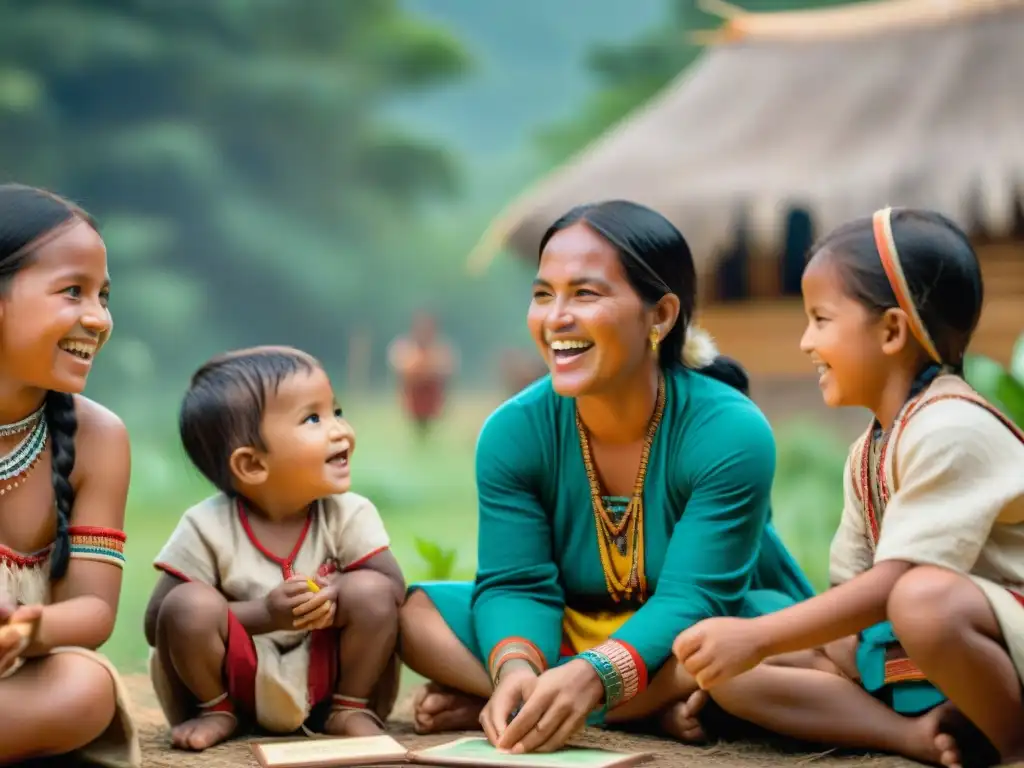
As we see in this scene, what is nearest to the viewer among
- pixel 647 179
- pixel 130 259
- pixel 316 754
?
pixel 316 754

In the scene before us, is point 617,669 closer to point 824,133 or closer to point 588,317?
point 588,317

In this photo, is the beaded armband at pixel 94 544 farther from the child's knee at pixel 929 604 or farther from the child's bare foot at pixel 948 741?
the child's bare foot at pixel 948 741

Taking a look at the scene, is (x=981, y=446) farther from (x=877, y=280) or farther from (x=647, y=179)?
(x=647, y=179)

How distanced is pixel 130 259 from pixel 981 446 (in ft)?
59.5

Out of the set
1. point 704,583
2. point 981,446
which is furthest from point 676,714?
point 981,446

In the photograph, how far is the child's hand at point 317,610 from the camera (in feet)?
10.3

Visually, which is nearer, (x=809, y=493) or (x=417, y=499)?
(x=809, y=493)

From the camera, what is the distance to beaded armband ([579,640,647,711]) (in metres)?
2.93

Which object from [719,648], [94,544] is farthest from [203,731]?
[719,648]

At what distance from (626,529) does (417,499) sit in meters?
6.99

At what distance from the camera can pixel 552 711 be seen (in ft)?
9.23

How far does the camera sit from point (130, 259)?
1961 cm

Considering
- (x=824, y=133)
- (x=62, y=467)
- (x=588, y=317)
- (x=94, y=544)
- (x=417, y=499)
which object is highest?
(x=824, y=133)

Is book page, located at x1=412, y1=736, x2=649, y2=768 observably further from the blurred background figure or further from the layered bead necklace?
the blurred background figure
